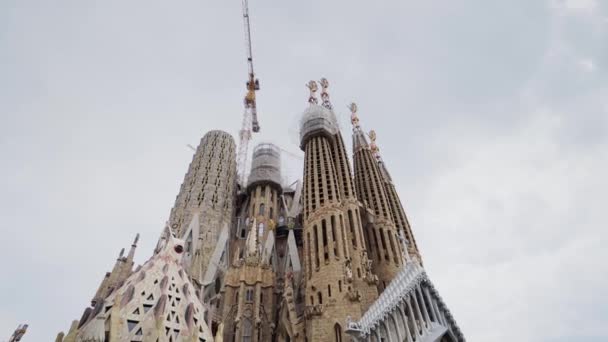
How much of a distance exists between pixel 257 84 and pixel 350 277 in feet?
147

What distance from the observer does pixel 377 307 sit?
20.4 meters

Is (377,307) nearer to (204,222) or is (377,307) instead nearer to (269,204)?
(204,222)

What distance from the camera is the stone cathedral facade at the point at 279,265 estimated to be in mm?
18672

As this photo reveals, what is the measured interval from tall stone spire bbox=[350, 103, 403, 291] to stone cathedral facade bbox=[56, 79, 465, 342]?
10 cm

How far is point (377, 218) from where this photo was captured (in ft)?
103

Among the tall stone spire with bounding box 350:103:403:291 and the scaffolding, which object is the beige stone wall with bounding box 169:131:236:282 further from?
the tall stone spire with bounding box 350:103:403:291

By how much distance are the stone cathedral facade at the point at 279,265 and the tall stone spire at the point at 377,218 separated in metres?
0.10

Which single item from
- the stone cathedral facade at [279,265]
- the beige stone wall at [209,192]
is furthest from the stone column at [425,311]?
the beige stone wall at [209,192]

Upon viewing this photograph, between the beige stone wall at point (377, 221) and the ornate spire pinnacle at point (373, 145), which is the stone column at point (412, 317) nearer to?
the beige stone wall at point (377, 221)

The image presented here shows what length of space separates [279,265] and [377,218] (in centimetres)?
844

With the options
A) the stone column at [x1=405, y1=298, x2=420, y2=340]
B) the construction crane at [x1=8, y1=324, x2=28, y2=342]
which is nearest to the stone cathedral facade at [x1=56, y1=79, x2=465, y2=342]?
the stone column at [x1=405, y1=298, x2=420, y2=340]

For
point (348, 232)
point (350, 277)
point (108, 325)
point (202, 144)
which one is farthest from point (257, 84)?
point (108, 325)

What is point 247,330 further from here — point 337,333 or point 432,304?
point 432,304

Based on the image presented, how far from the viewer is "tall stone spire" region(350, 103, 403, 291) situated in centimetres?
2800
